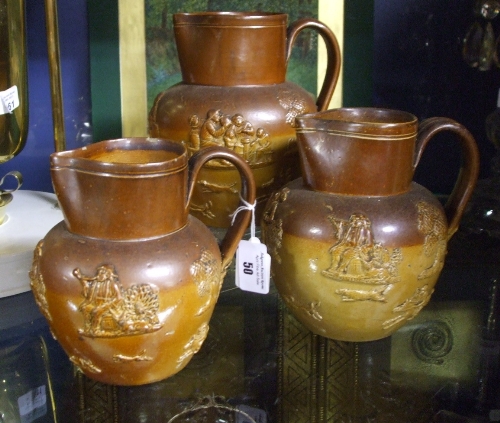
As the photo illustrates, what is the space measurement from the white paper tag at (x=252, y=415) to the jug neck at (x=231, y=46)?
51cm

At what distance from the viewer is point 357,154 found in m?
0.95

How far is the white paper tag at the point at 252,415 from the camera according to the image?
2.97 feet

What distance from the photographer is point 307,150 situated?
0.99 meters

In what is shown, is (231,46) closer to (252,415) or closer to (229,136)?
(229,136)

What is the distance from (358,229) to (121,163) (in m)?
0.32

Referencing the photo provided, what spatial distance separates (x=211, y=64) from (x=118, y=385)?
20.5 inches

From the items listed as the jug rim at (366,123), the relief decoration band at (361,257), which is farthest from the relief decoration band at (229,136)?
the relief decoration band at (361,257)

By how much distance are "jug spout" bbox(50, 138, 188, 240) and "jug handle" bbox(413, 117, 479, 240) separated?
0.36 meters

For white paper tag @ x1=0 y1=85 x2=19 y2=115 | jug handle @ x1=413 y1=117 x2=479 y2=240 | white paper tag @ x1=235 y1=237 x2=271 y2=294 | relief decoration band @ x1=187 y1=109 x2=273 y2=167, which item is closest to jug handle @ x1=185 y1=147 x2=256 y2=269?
white paper tag @ x1=235 y1=237 x2=271 y2=294

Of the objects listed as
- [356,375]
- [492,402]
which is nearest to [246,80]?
[356,375]

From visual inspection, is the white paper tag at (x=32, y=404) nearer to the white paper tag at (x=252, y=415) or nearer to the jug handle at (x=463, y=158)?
the white paper tag at (x=252, y=415)

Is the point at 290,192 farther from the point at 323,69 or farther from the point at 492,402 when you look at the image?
the point at 323,69

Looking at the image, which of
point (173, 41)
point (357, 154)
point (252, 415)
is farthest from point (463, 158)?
point (173, 41)

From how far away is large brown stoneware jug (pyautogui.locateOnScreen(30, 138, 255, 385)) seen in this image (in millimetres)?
837
